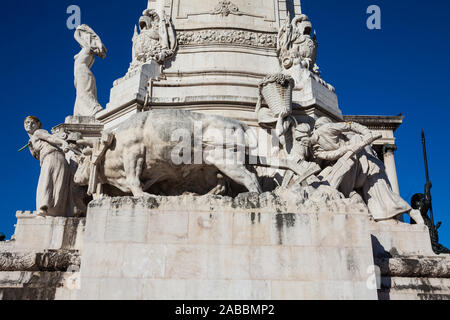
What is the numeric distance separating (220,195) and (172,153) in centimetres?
143

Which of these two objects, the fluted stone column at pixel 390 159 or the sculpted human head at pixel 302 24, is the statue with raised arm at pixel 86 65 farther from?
the fluted stone column at pixel 390 159

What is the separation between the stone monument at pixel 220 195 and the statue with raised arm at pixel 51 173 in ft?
0.11

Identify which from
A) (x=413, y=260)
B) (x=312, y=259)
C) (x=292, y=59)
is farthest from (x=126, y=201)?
(x=292, y=59)

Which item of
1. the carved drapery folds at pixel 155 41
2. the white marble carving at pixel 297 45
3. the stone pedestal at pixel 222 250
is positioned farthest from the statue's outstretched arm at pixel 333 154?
the carved drapery folds at pixel 155 41

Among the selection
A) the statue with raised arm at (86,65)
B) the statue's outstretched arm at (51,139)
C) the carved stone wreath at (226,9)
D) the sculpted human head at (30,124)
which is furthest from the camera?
the statue with raised arm at (86,65)

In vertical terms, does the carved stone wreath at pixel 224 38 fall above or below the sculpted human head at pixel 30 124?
above

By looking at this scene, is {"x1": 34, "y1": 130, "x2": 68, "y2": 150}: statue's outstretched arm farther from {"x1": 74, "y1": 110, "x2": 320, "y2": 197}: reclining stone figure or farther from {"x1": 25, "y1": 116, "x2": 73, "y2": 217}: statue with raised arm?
{"x1": 74, "y1": 110, "x2": 320, "y2": 197}: reclining stone figure

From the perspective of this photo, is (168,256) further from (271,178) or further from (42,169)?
(42,169)

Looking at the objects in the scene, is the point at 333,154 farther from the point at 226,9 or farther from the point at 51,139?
the point at 226,9

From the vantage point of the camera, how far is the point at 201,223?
7.05m

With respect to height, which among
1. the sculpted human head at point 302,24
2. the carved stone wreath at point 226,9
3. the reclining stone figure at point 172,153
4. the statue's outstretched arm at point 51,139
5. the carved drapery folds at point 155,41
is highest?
the carved stone wreath at point 226,9

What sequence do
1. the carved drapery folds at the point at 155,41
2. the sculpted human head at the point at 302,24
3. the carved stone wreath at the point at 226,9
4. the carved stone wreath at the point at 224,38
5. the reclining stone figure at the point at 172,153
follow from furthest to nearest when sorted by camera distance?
the carved stone wreath at the point at 226,9 < the sculpted human head at the point at 302,24 < the carved stone wreath at the point at 224,38 < the carved drapery folds at the point at 155,41 < the reclining stone figure at the point at 172,153

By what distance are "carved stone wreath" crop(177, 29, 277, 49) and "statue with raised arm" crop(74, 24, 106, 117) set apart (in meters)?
5.03

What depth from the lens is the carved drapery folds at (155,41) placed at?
12.7 meters
